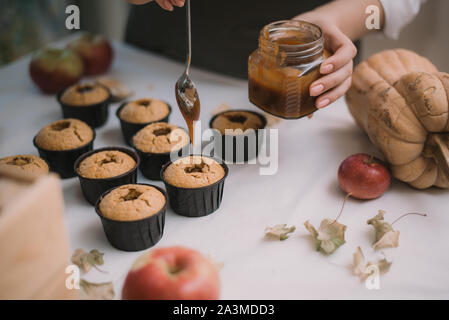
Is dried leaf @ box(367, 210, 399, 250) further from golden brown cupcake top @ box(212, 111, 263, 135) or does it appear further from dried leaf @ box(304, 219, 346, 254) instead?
golden brown cupcake top @ box(212, 111, 263, 135)

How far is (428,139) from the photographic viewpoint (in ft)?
3.90

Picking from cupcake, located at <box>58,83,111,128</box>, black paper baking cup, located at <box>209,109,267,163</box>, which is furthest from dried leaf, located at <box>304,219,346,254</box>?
cupcake, located at <box>58,83,111,128</box>

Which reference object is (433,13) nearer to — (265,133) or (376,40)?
(376,40)

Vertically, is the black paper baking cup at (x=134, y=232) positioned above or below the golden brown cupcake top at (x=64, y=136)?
below

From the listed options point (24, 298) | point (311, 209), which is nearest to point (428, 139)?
point (311, 209)

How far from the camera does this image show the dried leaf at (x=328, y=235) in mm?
1041

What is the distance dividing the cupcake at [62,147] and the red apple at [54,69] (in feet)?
1.55

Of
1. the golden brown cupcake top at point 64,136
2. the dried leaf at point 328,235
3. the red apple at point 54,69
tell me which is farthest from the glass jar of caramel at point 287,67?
the red apple at point 54,69

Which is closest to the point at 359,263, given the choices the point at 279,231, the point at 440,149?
the point at 279,231

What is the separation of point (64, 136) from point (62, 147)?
0.12ft

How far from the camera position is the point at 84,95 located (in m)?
1.58

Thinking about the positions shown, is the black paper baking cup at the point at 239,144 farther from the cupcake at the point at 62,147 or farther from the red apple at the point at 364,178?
the cupcake at the point at 62,147

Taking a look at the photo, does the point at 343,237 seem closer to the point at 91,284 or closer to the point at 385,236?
the point at 385,236

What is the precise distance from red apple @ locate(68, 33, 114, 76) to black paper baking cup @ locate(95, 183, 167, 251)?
39.4 inches
